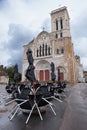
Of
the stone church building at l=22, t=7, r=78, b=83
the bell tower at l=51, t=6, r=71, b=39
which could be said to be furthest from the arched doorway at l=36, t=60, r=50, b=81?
the bell tower at l=51, t=6, r=71, b=39

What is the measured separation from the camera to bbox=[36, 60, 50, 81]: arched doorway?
34.0 metres

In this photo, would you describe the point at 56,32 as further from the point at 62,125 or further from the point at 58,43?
the point at 62,125

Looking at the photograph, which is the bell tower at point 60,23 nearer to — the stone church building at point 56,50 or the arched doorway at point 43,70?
the stone church building at point 56,50

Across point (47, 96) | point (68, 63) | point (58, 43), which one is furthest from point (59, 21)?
point (47, 96)

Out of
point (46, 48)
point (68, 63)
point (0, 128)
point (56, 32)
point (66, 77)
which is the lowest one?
point (0, 128)

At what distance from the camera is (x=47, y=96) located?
18.0 ft

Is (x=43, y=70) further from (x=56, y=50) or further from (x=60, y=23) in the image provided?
(x=60, y=23)

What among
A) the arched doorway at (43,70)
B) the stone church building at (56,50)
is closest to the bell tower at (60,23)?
the stone church building at (56,50)

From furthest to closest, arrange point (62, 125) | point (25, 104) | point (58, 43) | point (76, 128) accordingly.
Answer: point (58, 43) < point (25, 104) < point (62, 125) < point (76, 128)

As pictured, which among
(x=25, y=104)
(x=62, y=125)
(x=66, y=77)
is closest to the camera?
(x=62, y=125)

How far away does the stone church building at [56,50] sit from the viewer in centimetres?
3152

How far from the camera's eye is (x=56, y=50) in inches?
1310

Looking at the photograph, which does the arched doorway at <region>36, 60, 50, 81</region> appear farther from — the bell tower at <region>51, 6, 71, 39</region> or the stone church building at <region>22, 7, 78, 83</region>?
the bell tower at <region>51, 6, 71, 39</region>

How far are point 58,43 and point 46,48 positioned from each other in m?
3.53
